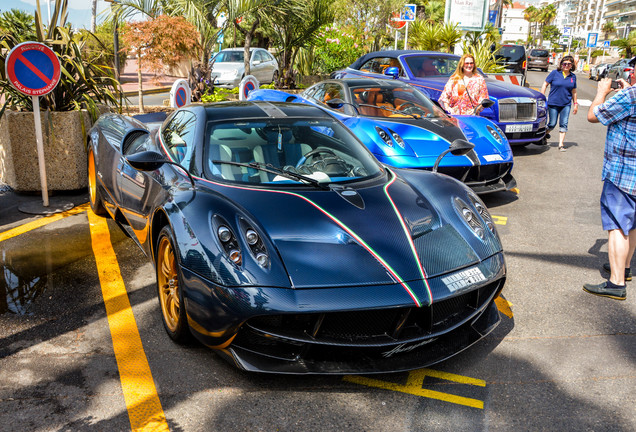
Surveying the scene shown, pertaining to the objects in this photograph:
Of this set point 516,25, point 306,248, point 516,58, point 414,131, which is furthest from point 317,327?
point 516,25

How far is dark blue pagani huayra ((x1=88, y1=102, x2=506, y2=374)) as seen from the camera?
277cm

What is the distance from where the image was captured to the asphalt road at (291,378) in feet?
8.89

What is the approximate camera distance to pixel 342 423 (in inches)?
106

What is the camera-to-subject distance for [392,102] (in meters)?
7.44

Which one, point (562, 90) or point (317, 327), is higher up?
point (562, 90)

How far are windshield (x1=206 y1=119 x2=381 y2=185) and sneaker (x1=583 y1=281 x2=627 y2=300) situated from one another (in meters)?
1.82

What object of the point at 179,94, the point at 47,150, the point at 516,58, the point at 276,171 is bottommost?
the point at 47,150

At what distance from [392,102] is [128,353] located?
5.14 m

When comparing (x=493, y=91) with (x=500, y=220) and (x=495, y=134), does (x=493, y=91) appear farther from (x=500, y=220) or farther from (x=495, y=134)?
(x=500, y=220)

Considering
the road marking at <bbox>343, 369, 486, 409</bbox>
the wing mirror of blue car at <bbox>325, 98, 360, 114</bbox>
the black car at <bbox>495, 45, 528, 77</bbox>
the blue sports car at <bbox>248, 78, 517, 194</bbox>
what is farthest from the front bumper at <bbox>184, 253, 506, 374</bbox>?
the black car at <bbox>495, 45, 528, 77</bbox>

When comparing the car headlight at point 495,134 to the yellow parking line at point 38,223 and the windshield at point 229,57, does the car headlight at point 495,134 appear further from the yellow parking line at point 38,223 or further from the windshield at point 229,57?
the windshield at point 229,57

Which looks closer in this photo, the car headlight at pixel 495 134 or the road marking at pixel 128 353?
the road marking at pixel 128 353

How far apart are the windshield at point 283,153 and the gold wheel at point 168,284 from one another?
56 cm

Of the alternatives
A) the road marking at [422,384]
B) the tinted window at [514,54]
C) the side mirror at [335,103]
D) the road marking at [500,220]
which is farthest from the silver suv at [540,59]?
the road marking at [422,384]
